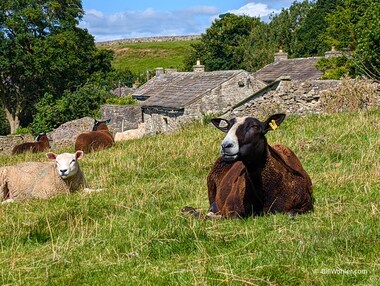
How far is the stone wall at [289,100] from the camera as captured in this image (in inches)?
894

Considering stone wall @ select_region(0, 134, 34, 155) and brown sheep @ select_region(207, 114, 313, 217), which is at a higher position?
brown sheep @ select_region(207, 114, 313, 217)

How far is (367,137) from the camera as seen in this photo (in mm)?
11977

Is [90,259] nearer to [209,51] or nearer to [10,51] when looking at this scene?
[10,51]

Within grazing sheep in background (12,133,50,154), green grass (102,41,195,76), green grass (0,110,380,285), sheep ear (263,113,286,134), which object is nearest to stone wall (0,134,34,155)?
grazing sheep in background (12,133,50,154)

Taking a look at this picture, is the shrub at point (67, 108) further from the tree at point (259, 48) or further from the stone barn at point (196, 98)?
the tree at point (259, 48)

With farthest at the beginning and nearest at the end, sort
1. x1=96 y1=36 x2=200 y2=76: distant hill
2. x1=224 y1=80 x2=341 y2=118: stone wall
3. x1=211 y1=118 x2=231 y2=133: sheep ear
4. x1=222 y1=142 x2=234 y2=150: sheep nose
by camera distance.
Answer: x1=96 y1=36 x2=200 y2=76: distant hill, x1=224 y1=80 x2=341 y2=118: stone wall, x1=211 y1=118 x2=231 y2=133: sheep ear, x1=222 y1=142 x2=234 y2=150: sheep nose

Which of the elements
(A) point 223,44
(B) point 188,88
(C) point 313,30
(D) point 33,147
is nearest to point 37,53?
(B) point 188,88

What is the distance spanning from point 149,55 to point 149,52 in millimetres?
2716

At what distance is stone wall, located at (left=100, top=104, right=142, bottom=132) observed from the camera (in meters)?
39.2

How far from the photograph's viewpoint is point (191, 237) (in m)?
6.16

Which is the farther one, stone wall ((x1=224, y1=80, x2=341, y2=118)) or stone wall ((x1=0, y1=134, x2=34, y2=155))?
stone wall ((x1=0, y1=134, x2=34, y2=155))

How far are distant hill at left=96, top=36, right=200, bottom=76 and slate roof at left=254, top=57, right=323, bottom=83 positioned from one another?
57439mm

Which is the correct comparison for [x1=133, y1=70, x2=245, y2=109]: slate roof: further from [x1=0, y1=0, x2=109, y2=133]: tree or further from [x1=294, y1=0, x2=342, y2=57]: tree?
[x1=294, y1=0, x2=342, y2=57]: tree

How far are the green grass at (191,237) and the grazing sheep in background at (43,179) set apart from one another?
2.39 ft
